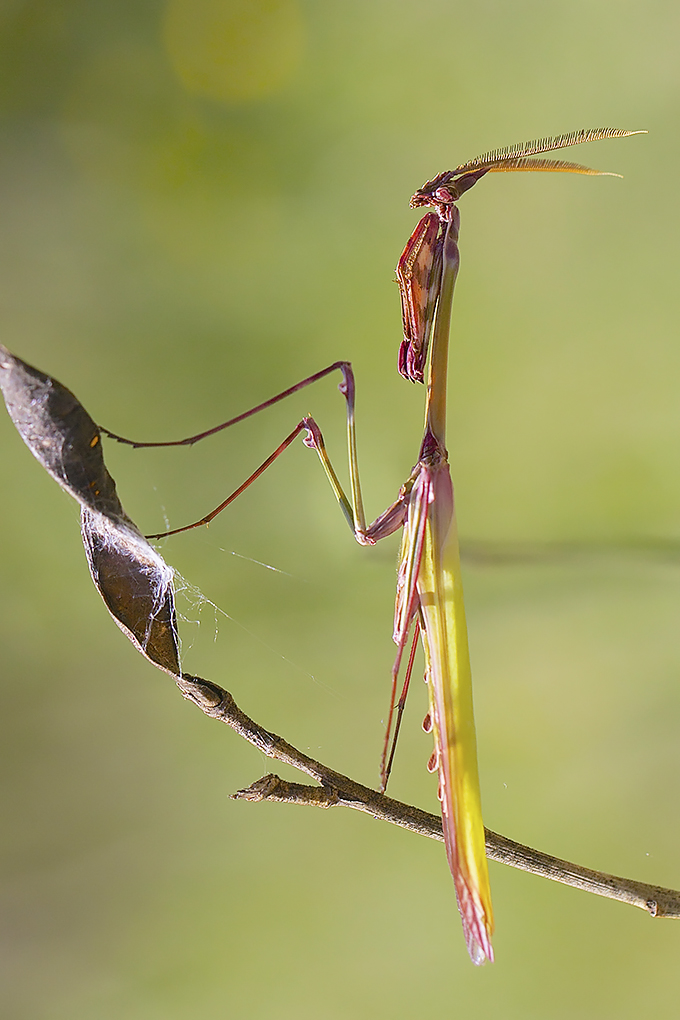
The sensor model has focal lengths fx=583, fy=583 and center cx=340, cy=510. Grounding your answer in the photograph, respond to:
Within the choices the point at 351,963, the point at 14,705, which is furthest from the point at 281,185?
the point at 351,963

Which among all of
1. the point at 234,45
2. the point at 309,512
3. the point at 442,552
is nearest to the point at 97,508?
the point at 442,552

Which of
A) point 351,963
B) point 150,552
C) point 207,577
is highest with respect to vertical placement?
point 150,552

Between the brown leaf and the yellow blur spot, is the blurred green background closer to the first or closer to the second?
the yellow blur spot

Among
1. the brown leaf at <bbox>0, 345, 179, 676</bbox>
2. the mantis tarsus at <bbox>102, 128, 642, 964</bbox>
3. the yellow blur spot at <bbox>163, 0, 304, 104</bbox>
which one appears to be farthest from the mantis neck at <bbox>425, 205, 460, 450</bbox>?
the yellow blur spot at <bbox>163, 0, 304, 104</bbox>

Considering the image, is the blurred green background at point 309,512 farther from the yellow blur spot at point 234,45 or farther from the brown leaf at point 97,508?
the brown leaf at point 97,508

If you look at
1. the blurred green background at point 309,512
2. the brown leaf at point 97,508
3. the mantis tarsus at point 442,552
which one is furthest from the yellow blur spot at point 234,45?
the brown leaf at point 97,508

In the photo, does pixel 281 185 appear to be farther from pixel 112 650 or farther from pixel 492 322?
pixel 112 650
